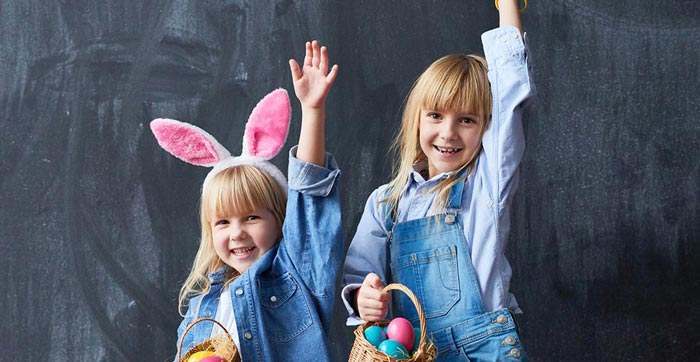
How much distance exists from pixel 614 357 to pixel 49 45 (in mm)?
1821

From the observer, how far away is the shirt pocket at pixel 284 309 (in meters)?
1.93

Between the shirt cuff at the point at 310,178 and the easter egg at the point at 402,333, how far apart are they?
33 cm

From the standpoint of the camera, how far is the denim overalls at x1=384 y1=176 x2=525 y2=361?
1.82 meters

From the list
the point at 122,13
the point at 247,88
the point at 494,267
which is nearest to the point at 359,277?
the point at 494,267

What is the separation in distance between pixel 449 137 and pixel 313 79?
1.02 feet

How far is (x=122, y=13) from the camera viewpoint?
262 centimetres

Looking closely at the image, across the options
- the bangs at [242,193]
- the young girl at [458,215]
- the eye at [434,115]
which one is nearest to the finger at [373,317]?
the young girl at [458,215]

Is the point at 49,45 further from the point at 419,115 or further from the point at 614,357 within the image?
the point at 614,357

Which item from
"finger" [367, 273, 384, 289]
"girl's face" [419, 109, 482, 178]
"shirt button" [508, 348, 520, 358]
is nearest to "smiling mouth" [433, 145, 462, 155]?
"girl's face" [419, 109, 482, 178]

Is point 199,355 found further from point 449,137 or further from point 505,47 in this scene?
point 505,47

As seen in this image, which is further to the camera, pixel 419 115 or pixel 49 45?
pixel 49 45

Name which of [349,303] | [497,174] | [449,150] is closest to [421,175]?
[449,150]

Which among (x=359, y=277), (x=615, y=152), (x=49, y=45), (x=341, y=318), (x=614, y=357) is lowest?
(x=614, y=357)

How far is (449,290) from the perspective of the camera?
1.87 meters
